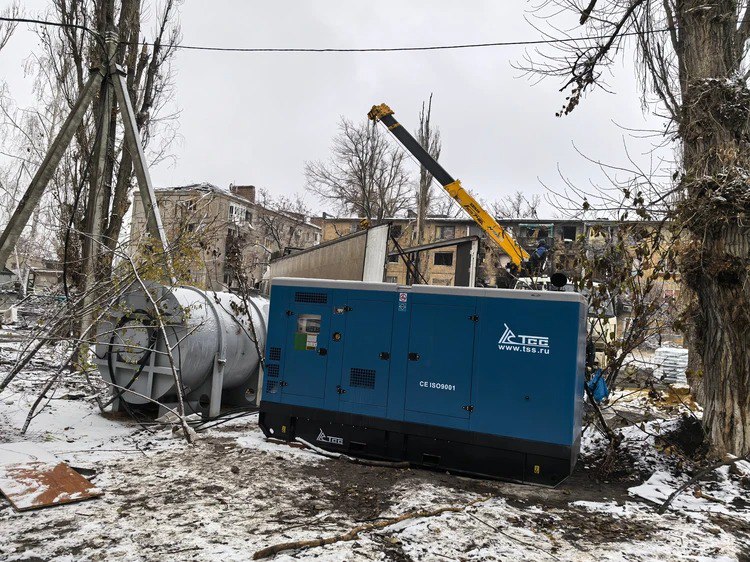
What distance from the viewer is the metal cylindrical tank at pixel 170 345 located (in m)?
8.00

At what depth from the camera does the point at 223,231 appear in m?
39.0

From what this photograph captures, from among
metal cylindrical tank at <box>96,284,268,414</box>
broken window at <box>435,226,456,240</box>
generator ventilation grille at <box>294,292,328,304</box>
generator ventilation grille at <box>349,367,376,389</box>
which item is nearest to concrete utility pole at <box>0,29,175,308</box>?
metal cylindrical tank at <box>96,284,268,414</box>

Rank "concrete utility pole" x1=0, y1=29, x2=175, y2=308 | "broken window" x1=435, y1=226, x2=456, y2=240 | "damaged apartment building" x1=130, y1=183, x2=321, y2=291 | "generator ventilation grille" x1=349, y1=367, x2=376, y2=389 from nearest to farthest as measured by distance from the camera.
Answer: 1. "generator ventilation grille" x1=349, y1=367, x2=376, y2=389
2. "damaged apartment building" x1=130, y1=183, x2=321, y2=291
3. "concrete utility pole" x1=0, y1=29, x2=175, y2=308
4. "broken window" x1=435, y1=226, x2=456, y2=240

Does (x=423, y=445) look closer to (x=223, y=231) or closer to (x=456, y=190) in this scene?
(x=456, y=190)

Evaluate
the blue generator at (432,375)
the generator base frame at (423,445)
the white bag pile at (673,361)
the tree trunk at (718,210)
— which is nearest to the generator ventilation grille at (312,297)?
the blue generator at (432,375)

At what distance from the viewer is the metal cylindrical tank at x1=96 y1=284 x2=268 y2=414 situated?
800 centimetres

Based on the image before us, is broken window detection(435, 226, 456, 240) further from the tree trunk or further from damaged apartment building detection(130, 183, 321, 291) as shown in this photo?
the tree trunk

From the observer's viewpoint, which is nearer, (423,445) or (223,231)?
(423,445)

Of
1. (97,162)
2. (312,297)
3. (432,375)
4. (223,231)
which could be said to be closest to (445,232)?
(223,231)

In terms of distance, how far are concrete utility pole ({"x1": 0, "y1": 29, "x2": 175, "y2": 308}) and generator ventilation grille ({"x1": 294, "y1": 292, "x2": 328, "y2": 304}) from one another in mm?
2304

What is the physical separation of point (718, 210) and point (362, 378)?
189 inches

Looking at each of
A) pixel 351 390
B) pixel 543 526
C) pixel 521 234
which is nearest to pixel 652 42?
pixel 351 390

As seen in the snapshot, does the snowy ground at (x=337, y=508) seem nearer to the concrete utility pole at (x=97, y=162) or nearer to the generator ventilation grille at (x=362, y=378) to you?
the generator ventilation grille at (x=362, y=378)

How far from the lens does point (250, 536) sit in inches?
170
